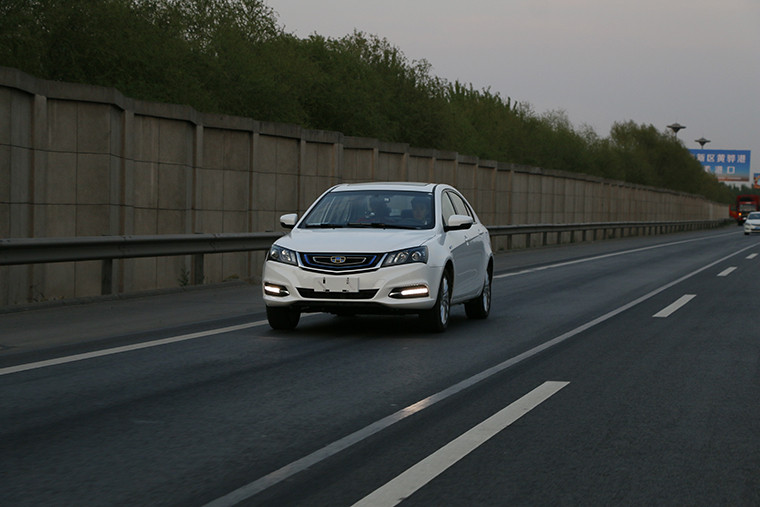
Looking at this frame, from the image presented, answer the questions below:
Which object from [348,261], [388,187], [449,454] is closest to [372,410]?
[449,454]

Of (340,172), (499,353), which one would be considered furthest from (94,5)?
(499,353)

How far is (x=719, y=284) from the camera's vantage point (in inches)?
762

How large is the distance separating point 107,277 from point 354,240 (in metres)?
4.70

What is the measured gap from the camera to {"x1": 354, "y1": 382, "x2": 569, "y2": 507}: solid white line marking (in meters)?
4.64

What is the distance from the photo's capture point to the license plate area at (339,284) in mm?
10266

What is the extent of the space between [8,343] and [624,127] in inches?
4901

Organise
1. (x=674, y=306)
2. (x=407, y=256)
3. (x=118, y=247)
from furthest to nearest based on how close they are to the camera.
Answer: (x=674, y=306) < (x=118, y=247) < (x=407, y=256)

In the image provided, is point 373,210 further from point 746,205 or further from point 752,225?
point 746,205

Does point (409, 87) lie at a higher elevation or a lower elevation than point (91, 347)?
higher

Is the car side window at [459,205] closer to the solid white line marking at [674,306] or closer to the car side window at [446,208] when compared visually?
the car side window at [446,208]

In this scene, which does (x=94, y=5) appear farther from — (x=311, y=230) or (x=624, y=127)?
(x=624, y=127)

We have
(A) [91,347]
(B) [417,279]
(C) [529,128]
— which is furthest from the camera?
(C) [529,128]

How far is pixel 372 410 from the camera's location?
671 cm

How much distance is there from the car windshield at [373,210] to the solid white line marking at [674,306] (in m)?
3.71
